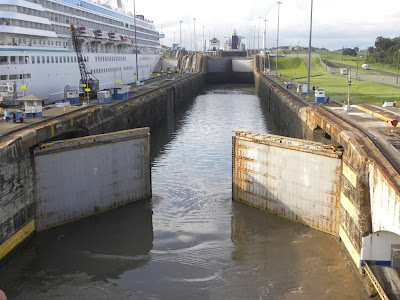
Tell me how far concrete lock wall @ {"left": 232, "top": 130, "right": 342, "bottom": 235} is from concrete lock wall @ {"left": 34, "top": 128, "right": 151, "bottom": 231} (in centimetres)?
640

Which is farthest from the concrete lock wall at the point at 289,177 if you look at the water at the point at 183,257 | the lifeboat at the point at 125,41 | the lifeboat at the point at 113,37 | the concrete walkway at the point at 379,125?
the lifeboat at the point at 125,41

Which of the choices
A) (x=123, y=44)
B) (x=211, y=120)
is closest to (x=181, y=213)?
(x=211, y=120)

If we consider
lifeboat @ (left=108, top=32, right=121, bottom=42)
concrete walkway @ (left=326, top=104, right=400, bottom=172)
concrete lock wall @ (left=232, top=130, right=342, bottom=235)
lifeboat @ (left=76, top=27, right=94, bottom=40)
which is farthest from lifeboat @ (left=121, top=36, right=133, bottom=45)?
concrete lock wall @ (left=232, top=130, right=342, bottom=235)

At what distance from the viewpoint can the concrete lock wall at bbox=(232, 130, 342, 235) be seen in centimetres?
2369

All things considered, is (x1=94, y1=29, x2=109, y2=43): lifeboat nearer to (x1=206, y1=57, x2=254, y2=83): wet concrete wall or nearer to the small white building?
the small white building

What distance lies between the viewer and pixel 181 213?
27578mm

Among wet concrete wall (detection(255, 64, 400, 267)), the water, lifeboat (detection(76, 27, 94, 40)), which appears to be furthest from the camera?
lifeboat (detection(76, 27, 94, 40))

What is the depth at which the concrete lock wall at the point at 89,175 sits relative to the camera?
24.8 meters

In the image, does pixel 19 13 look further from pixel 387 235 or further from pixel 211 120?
pixel 387 235

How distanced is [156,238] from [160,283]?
4846 millimetres

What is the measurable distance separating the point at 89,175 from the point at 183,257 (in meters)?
8.56

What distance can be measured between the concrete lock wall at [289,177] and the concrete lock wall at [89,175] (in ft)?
21.0

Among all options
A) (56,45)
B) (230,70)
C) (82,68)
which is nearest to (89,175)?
(56,45)

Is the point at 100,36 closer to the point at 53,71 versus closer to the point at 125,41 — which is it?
the point at 125,41
